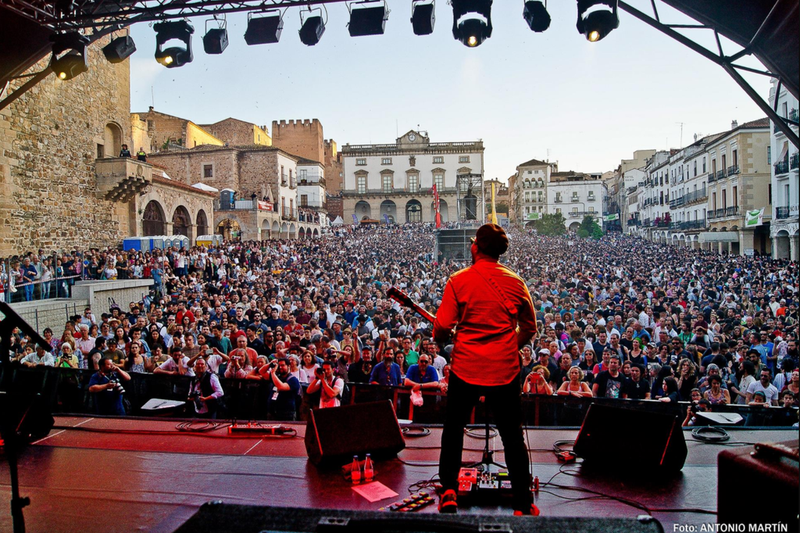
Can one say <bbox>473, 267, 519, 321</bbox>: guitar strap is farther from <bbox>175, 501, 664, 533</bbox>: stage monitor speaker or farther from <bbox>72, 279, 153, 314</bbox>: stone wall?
<bbox>72, 279, 153, 314</bbox>: stone wall

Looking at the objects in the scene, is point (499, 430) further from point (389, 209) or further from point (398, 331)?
point (389, 209)

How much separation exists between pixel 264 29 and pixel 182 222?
696 inches

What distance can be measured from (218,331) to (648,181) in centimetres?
4820

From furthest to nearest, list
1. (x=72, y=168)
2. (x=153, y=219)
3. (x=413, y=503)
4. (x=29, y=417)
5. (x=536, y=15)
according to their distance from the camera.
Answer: (x=153, y=219)
(x=72, y=168)
(x=536, y=15)
(x=29, y=417)
(x=413, y=503)

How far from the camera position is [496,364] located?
2.64 m

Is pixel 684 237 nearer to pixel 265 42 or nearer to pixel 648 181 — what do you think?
pixel 648 181

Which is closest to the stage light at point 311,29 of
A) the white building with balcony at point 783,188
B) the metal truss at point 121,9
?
the metal truss at point 121,9

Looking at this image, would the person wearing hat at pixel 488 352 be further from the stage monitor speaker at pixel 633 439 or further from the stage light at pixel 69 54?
the stage light at pixel 69 54

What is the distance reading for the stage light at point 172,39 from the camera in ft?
22.6

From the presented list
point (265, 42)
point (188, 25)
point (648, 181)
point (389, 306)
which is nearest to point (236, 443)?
point (265, 42)

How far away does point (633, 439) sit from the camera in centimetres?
340

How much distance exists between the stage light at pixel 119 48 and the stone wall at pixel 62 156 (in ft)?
24.6

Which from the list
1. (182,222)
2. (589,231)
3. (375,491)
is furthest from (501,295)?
(589,231)

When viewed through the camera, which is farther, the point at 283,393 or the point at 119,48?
the point at 119,48
